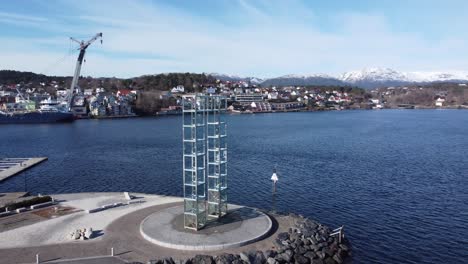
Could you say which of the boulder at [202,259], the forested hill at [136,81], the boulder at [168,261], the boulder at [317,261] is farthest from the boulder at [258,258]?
the forested hill at [136,81]

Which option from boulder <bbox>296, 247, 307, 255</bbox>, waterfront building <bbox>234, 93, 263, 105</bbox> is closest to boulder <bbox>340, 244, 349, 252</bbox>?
boulder <bbox>296, 247, 307, 255</bbox>

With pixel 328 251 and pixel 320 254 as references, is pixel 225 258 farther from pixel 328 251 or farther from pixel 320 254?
pixel 328 251

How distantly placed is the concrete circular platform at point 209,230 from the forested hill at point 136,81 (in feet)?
384

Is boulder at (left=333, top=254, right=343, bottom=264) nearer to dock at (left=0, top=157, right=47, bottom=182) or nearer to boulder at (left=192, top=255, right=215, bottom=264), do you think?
boulder at (left=192, top=255, right=215, bottom=264)

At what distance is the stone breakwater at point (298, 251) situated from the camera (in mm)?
12861

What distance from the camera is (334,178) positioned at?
98.6ft

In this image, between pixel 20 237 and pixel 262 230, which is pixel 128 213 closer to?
pixel 20 237

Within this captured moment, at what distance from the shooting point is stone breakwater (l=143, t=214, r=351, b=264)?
12.9 meters

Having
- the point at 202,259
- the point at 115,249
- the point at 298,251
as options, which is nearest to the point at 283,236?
the point at 298,251

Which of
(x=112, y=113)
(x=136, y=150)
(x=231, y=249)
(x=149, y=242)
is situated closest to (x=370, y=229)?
(x=231, y=249)

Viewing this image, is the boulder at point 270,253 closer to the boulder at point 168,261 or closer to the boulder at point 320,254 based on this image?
the boulder at point 320,254

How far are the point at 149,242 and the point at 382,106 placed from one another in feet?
481

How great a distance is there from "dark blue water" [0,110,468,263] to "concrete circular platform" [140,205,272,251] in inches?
163

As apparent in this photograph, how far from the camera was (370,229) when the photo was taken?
63.8 feet
